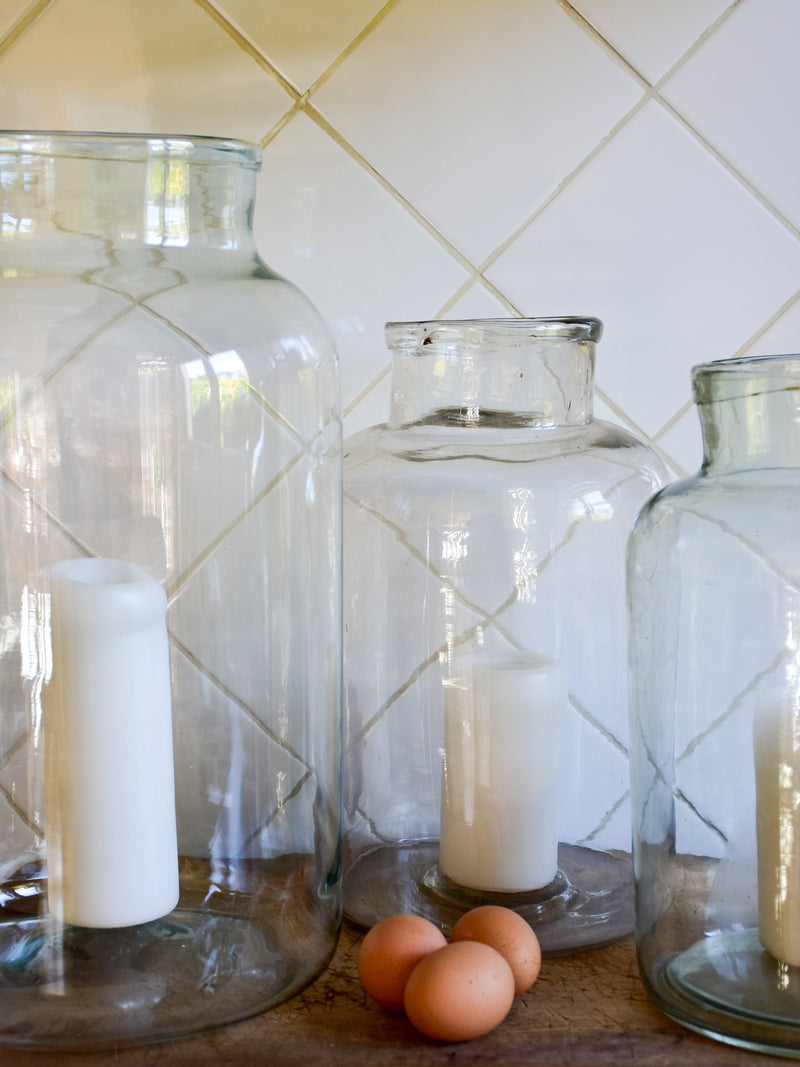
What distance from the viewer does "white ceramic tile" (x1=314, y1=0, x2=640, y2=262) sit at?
85 centimetres

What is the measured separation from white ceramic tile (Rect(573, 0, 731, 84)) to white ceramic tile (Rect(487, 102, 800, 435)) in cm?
4

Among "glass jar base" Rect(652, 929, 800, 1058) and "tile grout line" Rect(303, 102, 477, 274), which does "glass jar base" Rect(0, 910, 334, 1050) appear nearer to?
"glass jar base" Rect(652, 929, 800, 1058)

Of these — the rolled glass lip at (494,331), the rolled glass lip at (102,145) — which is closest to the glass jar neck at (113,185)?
the rolled glass lip at (102,145)

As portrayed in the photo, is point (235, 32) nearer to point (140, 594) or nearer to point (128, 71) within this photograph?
point (128, 71)

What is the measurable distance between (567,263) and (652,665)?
37 centimetres

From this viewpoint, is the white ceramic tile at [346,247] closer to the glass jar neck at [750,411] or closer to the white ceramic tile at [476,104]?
the white ceramic tile at [476,104]

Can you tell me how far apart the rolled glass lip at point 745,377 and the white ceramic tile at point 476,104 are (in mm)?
314

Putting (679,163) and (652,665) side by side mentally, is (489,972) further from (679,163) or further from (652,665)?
(679,163)

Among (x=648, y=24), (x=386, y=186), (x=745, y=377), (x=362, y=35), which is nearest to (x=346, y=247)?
(x=386, y=186)

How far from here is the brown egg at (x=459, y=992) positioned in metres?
0.54

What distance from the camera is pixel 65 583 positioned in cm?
58

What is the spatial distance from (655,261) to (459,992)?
572 mm

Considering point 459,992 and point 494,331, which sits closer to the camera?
point 459,992

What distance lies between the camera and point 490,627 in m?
0.70
